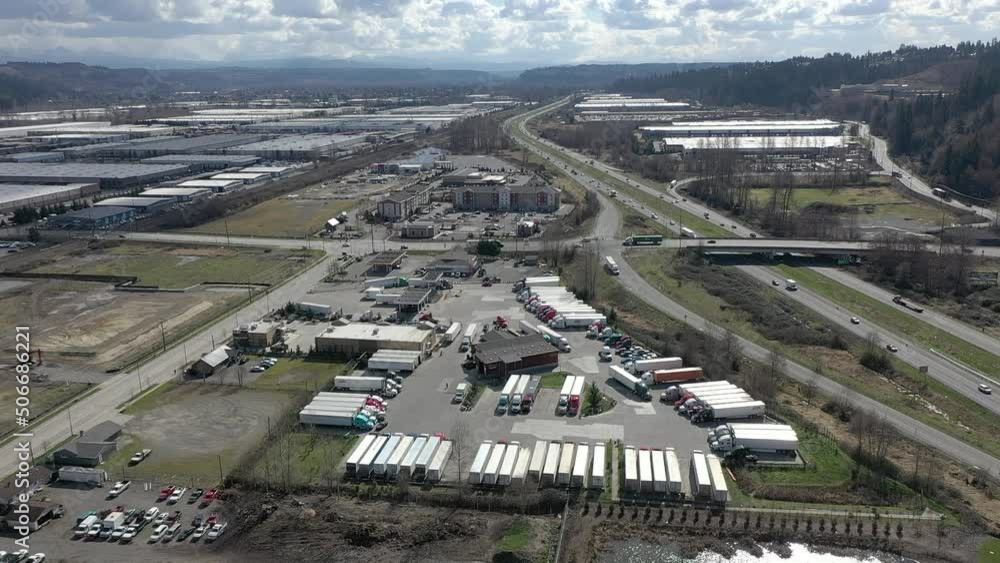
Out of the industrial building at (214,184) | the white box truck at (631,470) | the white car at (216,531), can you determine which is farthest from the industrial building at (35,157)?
the white box truck at (631,470)

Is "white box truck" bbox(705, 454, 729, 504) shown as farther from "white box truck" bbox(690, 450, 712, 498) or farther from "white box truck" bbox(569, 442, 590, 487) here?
"white box truck" bbox(569, 442, 590, 487)

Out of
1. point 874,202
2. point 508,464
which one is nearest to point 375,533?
point 508,464

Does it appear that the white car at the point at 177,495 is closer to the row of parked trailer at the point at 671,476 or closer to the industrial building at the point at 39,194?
the row of parked trailer at the point at 671,476

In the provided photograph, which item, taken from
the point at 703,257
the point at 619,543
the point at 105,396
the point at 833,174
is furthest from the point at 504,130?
the point at 619,543

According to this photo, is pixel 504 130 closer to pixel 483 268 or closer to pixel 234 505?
pixel 483 268

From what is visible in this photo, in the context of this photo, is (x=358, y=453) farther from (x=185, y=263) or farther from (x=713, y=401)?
(x=185, y=263)

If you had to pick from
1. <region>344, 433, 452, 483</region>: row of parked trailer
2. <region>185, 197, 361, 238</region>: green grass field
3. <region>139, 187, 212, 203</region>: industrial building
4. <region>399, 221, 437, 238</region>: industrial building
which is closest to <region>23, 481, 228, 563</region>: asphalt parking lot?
<region>344, 433, 452, 483</region>: row of parked trailer
